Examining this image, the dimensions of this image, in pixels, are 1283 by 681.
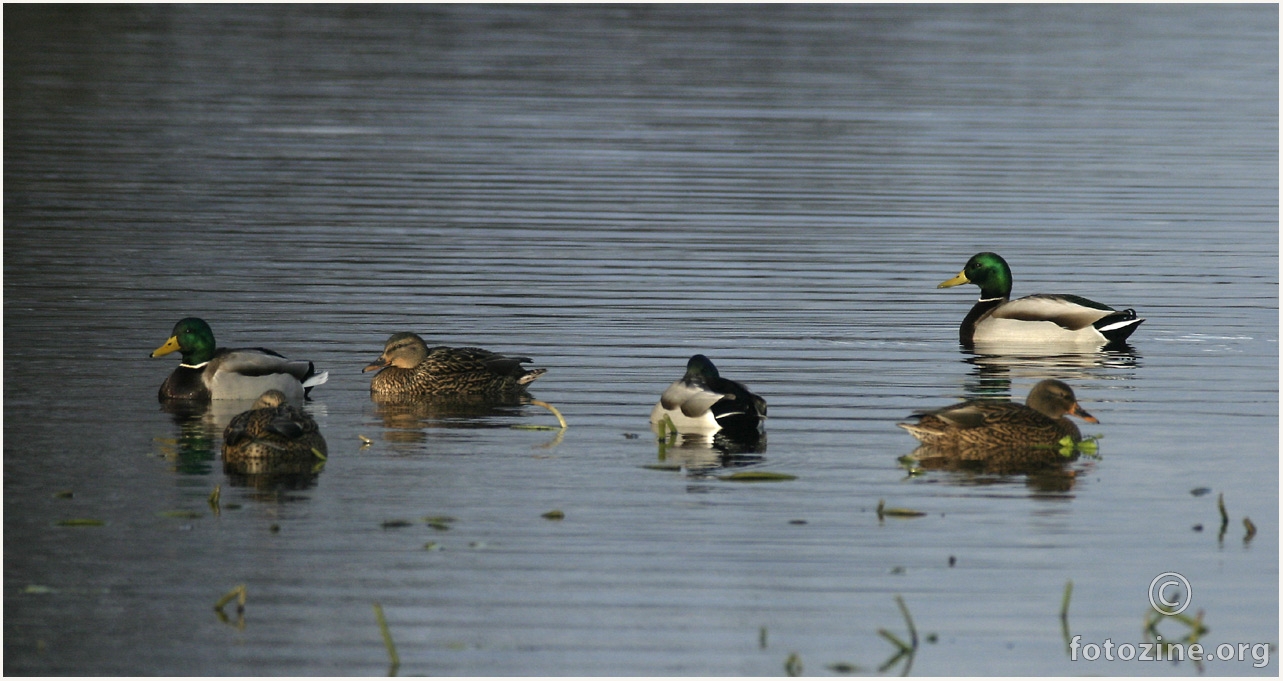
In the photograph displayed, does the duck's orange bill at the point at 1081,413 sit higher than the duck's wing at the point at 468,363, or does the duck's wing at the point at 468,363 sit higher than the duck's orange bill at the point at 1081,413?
the duck's wing at the point at 468,363

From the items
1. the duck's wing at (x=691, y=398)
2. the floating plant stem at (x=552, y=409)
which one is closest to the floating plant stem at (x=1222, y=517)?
the duck's wing at (x=691, y=398)

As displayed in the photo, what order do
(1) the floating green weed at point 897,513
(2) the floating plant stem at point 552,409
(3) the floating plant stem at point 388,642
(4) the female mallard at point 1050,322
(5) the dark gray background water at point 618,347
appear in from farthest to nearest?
1. (4) the female mallard at point 1050,322
2. (2) the floating plant stem at point 552,409
3. (1) the floating green weed at point 897,513
4. (5) the dark gray background water at point 618,347
5. (3) the floating plant stem at point 388,642

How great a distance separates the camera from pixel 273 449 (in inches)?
480

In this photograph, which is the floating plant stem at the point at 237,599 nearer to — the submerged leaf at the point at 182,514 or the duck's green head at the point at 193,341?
the submerged leaf at the point at 182,514

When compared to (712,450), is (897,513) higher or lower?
lower

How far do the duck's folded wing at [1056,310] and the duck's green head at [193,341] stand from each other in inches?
292

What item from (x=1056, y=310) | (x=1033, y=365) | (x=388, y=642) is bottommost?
(x=388, y=642)

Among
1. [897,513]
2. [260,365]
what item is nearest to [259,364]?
[260,365]

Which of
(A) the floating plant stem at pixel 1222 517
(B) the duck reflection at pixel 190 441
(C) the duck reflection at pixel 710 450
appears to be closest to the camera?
(A) the floating plant stem at pixel 1222 517

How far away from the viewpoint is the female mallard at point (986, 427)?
12625mm

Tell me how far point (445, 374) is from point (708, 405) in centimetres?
260

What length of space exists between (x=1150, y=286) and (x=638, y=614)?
13.2m

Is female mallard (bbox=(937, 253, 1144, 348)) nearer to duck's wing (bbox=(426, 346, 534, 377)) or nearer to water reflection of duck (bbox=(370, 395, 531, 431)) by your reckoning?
duck's wing (bbox=(426, 346, 534, 377))

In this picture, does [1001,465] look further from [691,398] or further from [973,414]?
[691,398]
